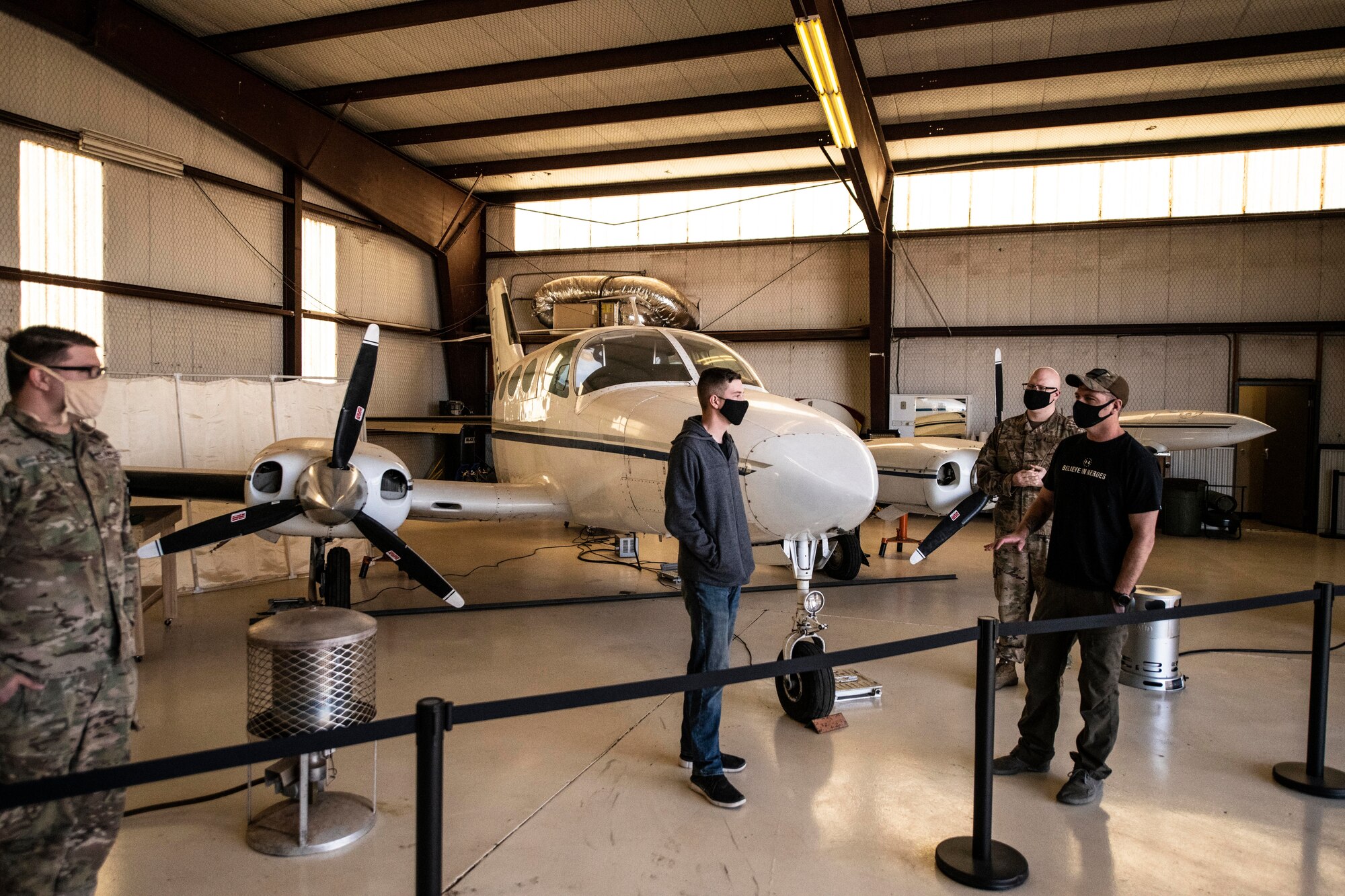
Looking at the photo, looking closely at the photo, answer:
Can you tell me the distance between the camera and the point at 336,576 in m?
6.59

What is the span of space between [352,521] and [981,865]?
14.0 ft

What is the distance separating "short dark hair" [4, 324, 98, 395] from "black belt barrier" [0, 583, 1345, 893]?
113 cm

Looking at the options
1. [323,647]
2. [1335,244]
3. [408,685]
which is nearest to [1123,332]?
[1335,244]

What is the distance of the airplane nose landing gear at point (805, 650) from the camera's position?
4707 mm

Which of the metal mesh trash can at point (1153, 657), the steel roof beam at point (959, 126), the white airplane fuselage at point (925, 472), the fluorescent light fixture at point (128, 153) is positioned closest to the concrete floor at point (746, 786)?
the metal mesh trash can at point (1153, 657)

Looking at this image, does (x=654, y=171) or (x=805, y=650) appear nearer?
(x=805, y=650)

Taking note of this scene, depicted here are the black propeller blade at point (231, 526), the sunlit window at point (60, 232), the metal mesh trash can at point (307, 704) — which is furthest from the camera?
the sunlit window at point (60, 232)

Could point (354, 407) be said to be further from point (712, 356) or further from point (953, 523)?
point (953, 523)

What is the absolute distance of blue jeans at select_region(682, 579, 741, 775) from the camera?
12.3 ft

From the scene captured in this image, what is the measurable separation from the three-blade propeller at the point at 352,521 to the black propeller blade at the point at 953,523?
3208 mm

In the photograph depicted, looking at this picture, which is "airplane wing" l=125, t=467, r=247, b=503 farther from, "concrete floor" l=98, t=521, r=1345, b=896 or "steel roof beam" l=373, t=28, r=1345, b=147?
"steel roof beam" l=373, t=28, r=1345, b=147

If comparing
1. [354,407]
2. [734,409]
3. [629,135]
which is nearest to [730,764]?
[734,409]

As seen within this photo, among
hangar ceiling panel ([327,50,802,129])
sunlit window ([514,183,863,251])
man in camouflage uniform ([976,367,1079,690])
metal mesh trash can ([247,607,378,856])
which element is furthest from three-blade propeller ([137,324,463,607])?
sunlit window ([514,183,863,251])

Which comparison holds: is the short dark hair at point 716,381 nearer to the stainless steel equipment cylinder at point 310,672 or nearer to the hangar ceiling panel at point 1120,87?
the stainless steel equipment cylinder at point 310,672
